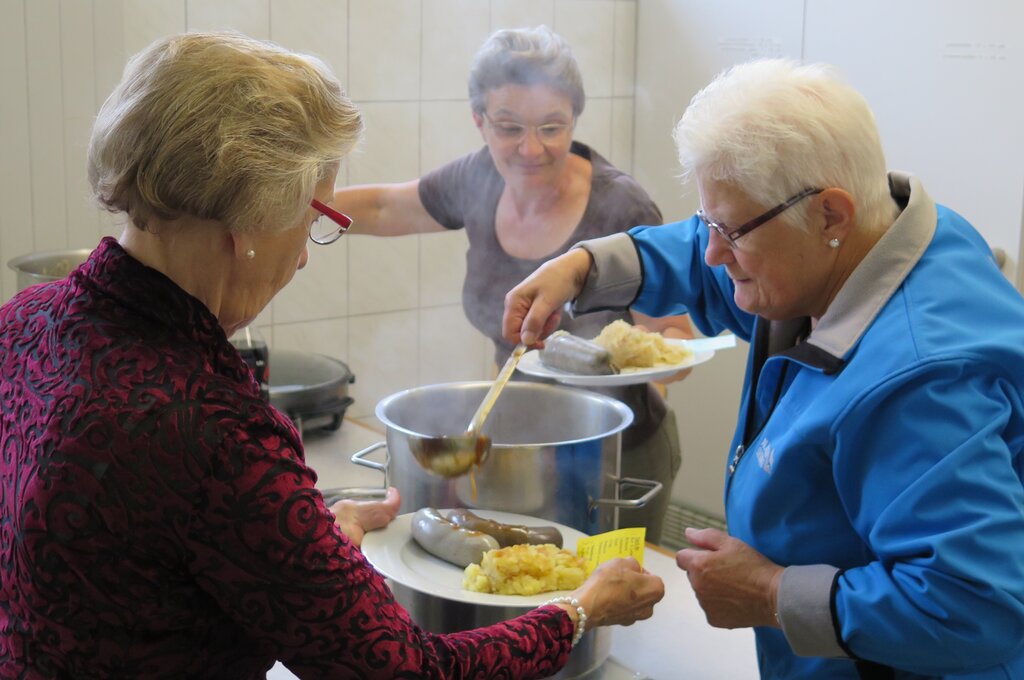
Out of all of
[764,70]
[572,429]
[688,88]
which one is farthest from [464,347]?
[764,70]

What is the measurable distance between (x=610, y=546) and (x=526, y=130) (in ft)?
4.09

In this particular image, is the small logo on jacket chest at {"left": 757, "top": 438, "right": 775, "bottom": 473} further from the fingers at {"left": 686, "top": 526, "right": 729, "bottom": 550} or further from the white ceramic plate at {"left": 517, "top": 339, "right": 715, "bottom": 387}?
the white ceramic plate at {"left": 517, "top": 339, "right": 715, "bottom": 387}

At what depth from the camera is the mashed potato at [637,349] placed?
2133mm

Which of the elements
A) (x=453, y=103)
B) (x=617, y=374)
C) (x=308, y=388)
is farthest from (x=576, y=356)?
(x=453, y=103)

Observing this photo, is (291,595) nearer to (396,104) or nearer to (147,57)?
(147,57)

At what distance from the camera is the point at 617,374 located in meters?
2.04

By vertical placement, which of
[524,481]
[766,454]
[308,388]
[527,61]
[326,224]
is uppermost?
[527,61]

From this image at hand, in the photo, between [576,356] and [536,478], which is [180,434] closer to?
[536,478]

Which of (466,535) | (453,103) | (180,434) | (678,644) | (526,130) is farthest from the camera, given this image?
(453,103)

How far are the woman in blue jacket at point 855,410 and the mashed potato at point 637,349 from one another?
2.38 feet

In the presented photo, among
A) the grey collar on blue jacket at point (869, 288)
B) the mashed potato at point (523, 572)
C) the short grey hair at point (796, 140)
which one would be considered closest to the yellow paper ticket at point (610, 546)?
the mashed potato at point (523, 572)

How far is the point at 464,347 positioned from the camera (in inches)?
146

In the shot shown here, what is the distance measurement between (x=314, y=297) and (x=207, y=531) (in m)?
2.43

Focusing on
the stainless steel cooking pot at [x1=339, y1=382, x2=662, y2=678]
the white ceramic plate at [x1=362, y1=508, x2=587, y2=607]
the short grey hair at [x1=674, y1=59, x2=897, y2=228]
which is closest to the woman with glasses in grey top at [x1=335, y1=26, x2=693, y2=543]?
the stainless steel cooking pot at [x1=339, y1=382, x2=662, y2=678]
